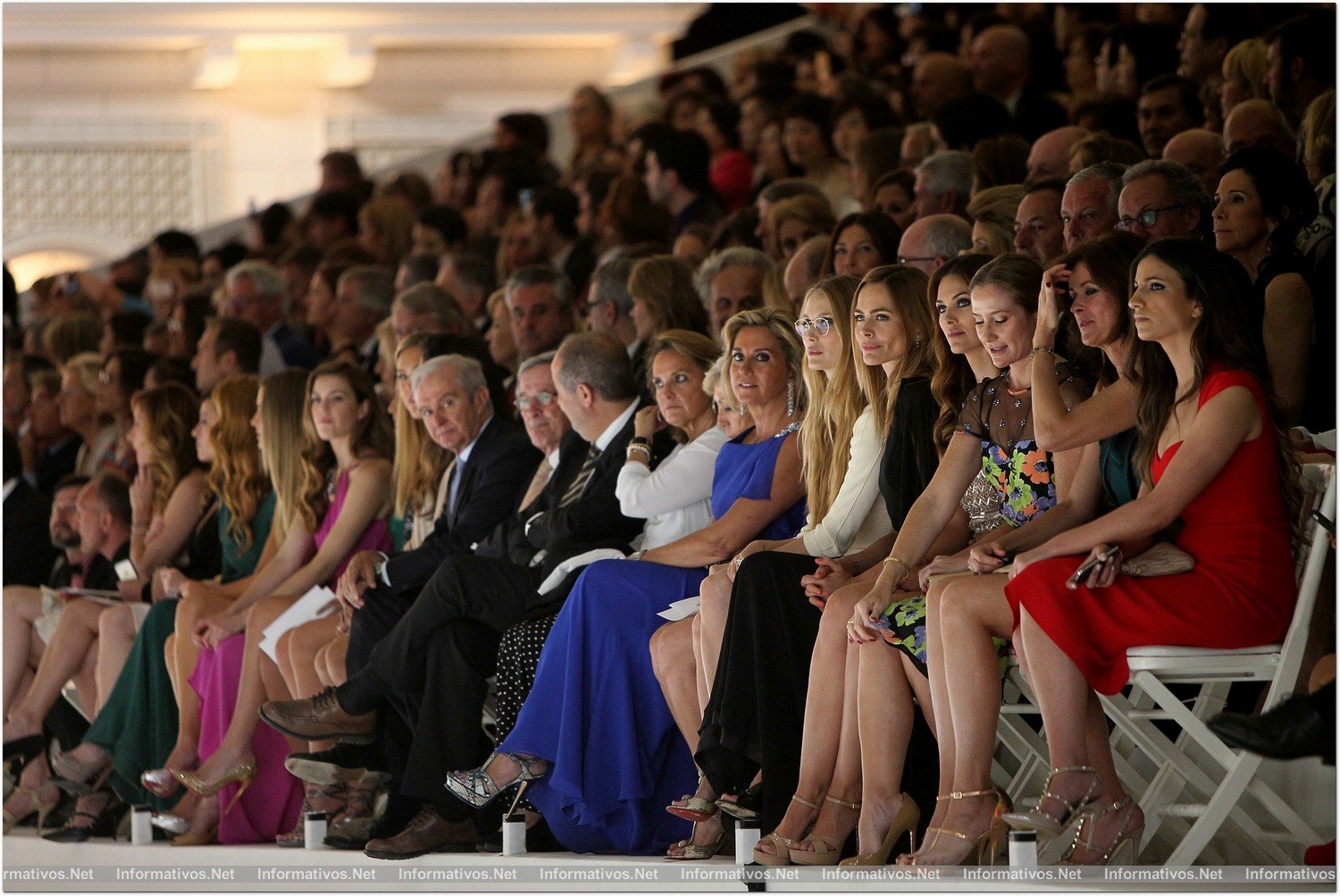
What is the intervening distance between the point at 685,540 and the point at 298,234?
623 centimetres

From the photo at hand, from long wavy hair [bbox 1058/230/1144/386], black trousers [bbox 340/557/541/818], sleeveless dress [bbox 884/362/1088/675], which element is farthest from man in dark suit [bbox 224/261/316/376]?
long wavy hair [bbox 1058/230/1144/386]

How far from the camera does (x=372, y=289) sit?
286 inches

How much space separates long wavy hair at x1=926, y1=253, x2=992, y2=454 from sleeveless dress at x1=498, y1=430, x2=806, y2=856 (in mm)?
506

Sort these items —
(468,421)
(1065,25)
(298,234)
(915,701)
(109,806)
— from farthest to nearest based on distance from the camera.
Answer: (298,234) → (1065,25) → (109,806) → (468,421) → (915,701)

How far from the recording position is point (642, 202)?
7172mm

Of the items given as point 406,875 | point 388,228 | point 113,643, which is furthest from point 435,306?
point 388,228

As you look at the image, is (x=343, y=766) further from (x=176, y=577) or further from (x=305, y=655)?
(x=176, y=577)

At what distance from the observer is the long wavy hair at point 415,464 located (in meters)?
5.29

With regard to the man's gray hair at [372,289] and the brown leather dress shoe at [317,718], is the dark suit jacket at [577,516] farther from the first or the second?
the man's gray hair at [372,289]

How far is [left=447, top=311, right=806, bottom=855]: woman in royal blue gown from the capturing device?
13.4 feet

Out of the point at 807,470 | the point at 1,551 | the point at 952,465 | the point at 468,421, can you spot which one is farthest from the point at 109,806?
the point at 952,465

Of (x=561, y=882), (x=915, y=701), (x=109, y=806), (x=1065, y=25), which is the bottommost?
(x=109, y=806)

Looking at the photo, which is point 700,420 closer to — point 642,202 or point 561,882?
point 561,882

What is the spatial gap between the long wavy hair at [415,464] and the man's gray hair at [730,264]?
893 millimetres
